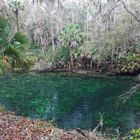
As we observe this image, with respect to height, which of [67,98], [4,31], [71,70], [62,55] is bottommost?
[67,98]

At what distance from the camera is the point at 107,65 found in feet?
132

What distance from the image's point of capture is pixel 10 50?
12242mm

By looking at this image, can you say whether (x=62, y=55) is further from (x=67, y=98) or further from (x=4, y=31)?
(x=4, y=31)

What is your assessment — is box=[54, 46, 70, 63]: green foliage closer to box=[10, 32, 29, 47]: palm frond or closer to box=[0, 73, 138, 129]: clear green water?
box=[0, 73, 138, 129]: clear green water

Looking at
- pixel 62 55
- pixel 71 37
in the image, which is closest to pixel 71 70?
pixel 62 55

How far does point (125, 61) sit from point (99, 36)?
146 inches

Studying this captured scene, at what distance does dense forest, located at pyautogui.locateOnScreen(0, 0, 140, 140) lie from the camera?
38.9 feet

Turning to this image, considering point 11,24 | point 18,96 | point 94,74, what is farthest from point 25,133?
point 94,74

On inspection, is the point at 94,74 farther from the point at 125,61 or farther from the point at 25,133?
the point at 25,133

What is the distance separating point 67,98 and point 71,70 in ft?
51.7

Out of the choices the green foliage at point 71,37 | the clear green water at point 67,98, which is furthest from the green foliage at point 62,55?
the clear green water at point 67,98

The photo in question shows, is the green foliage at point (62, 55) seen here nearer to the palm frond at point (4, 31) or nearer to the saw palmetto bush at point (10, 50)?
the saw palmetto bush at point (10, 50)

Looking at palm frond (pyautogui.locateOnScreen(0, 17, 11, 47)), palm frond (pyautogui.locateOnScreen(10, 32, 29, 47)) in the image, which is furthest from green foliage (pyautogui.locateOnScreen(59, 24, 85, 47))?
palm frond (pyautogui.locateOnScreen(0, 17, 11, 47))

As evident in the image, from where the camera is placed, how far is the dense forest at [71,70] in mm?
11859
